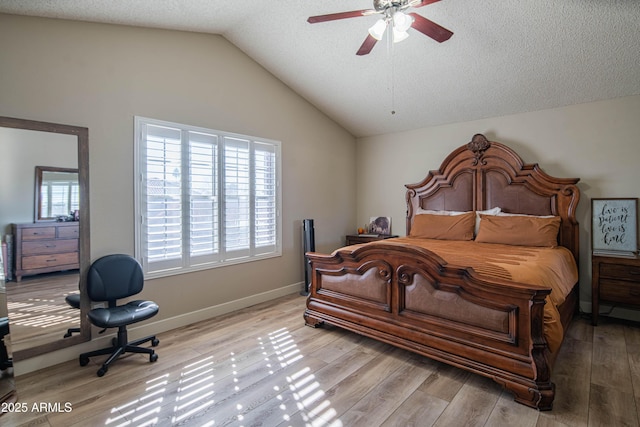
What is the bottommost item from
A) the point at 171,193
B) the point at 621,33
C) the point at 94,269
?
the point at 94,269

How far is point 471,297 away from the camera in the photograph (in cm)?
224

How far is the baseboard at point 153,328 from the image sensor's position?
96.8 inches

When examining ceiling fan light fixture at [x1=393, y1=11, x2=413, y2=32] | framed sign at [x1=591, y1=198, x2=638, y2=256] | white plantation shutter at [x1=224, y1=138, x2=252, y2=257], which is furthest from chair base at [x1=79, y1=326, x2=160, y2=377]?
framed sign at [x1=591, y1=198, x2=638, y2=256]

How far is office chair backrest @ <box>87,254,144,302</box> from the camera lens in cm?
265

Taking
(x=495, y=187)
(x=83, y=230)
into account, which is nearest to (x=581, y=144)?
(x=495, y=187)

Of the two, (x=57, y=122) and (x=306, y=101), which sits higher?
(x=306, y=101)

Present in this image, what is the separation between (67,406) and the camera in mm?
2020

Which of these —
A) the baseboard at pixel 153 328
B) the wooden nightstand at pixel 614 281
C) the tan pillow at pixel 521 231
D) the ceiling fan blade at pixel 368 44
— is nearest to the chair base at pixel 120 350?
the baseboard at pixel 153 328

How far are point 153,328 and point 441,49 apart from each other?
413 cm

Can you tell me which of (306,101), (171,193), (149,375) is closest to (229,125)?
(171,193)

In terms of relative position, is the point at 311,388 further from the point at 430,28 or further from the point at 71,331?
the point at 430,28

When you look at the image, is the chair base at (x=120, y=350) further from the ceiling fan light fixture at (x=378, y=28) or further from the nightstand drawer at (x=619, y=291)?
the nightstand drawer at (x=619, y=291)

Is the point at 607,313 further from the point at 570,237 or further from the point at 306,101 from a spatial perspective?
the point at 306,101

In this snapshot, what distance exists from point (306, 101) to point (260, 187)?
1.63m
